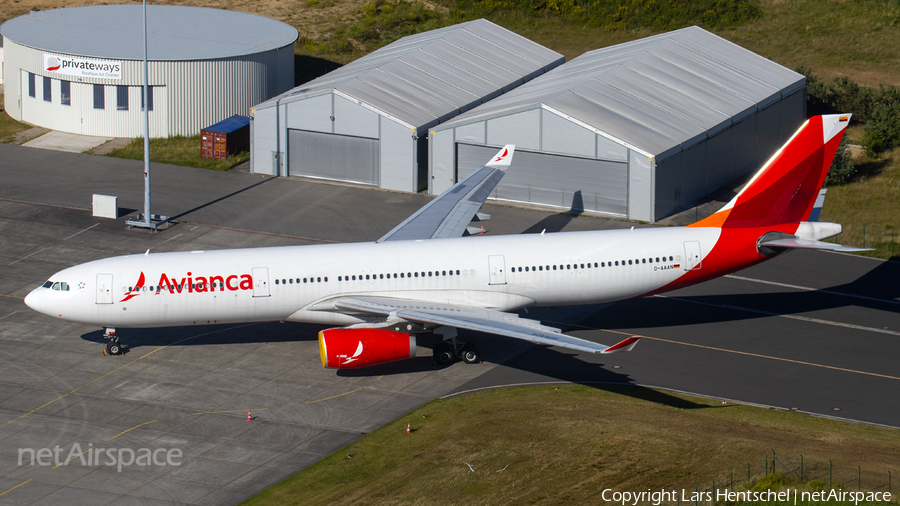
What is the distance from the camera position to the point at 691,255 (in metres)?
47.1

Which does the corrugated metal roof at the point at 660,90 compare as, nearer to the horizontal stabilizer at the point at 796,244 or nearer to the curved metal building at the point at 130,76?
the horizontal stabilizer at the point at 796,244

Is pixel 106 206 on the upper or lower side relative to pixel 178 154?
lower

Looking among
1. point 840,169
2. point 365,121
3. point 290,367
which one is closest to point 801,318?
point 840,169

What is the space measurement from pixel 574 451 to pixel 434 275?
37.4ft

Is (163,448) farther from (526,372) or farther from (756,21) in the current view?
(756,21)

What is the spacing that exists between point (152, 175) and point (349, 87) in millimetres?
→ 15623

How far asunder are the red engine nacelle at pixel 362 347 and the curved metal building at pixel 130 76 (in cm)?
4160

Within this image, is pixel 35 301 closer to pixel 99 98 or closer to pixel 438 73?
pixel 99 98

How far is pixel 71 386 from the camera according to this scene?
43875 millimetres

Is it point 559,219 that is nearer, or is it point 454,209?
point 454,209

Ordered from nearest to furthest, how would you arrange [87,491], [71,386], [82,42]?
[87,491] < [71,386] < [82,42]

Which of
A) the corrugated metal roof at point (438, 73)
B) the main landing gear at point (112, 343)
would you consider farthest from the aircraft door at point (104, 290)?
the corrugated metal roof at point (438, 73)

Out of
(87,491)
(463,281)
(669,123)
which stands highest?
(669,123)

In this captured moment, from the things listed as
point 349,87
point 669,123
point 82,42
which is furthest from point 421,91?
point 82,42
